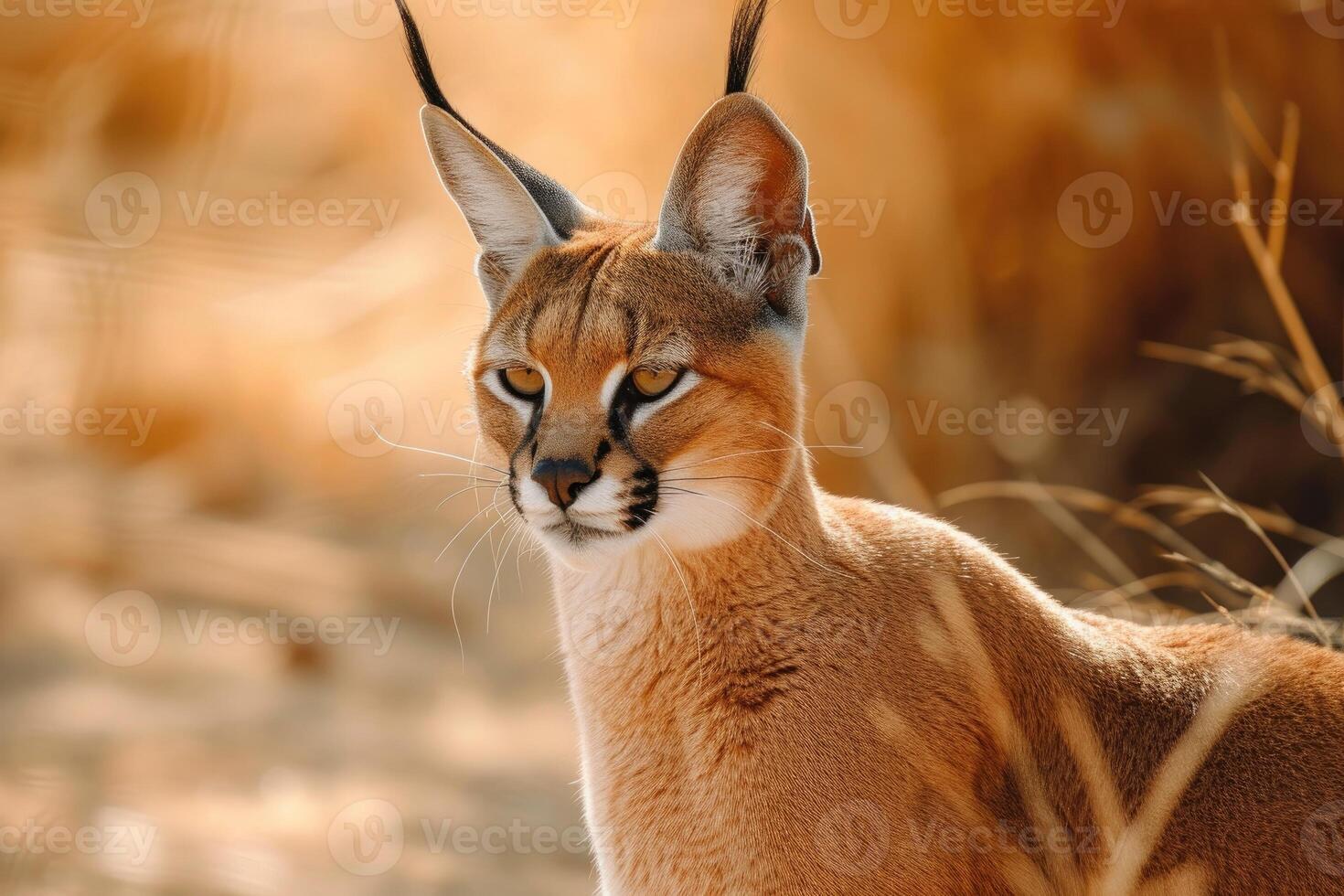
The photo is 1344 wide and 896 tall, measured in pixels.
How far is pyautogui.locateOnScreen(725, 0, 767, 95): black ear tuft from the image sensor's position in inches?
118

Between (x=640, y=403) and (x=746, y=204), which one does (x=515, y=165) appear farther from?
(x=640, y=403)

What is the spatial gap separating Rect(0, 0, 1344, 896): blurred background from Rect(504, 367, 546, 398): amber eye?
292cm

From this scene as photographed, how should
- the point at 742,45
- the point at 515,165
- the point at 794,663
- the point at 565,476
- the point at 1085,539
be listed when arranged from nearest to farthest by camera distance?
the point at 565,476
the point at 794,663
the point at 742,45
the point at 515,165
the point at 1085,539

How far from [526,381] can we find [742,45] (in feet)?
2.97

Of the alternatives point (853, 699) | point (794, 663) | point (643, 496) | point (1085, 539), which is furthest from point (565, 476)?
point (1085, 539)

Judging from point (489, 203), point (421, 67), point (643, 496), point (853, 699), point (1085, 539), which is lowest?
point (1085, 539)

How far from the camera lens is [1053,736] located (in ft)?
9.12

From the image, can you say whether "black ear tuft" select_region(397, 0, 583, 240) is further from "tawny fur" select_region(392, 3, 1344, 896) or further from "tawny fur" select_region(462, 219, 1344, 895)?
"tawny fur" select_region(462, 219, 1344, 895)

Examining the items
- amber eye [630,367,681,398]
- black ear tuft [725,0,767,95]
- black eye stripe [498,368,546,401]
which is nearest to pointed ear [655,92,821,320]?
black ear tuft [725,0,767,95]

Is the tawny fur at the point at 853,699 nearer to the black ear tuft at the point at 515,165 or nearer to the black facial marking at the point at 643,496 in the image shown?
the black facial marking at the point at 643,496

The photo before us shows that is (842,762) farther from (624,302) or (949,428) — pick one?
(949,428)

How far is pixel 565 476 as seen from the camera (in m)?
2.73

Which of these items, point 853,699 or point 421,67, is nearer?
point 853,699

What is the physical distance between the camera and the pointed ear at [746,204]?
2.90 meters
